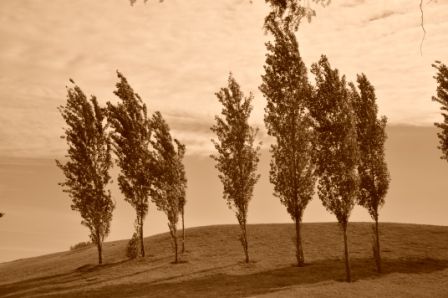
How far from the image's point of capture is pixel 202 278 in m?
34.7

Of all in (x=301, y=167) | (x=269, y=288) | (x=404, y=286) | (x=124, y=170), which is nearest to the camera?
(x=269, y=288)

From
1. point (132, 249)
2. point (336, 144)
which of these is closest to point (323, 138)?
point (336, 144)

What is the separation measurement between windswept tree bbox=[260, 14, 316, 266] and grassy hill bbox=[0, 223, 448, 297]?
4.92 meters

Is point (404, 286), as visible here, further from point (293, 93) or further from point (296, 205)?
point (293, 93)

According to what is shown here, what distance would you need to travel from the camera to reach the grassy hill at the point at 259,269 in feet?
102

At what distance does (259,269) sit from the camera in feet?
123

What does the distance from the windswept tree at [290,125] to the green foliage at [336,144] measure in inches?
52.3

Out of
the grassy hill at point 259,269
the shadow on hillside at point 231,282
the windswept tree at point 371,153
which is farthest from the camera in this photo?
the windswept tree at point 371,153

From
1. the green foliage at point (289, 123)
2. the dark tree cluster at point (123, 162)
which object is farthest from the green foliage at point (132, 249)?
the green foliage at point (289, 123)

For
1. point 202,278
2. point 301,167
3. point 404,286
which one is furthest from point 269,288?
point 301,167

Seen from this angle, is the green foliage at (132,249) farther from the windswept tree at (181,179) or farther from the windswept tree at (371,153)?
the windswept tree at (371,153)

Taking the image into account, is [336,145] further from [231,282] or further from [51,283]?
[51,283]

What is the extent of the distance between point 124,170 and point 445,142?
31.9m

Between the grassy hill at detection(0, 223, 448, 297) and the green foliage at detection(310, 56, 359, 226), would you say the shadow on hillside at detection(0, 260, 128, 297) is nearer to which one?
the grassy hill at detection(0, 223, 448, 297)
